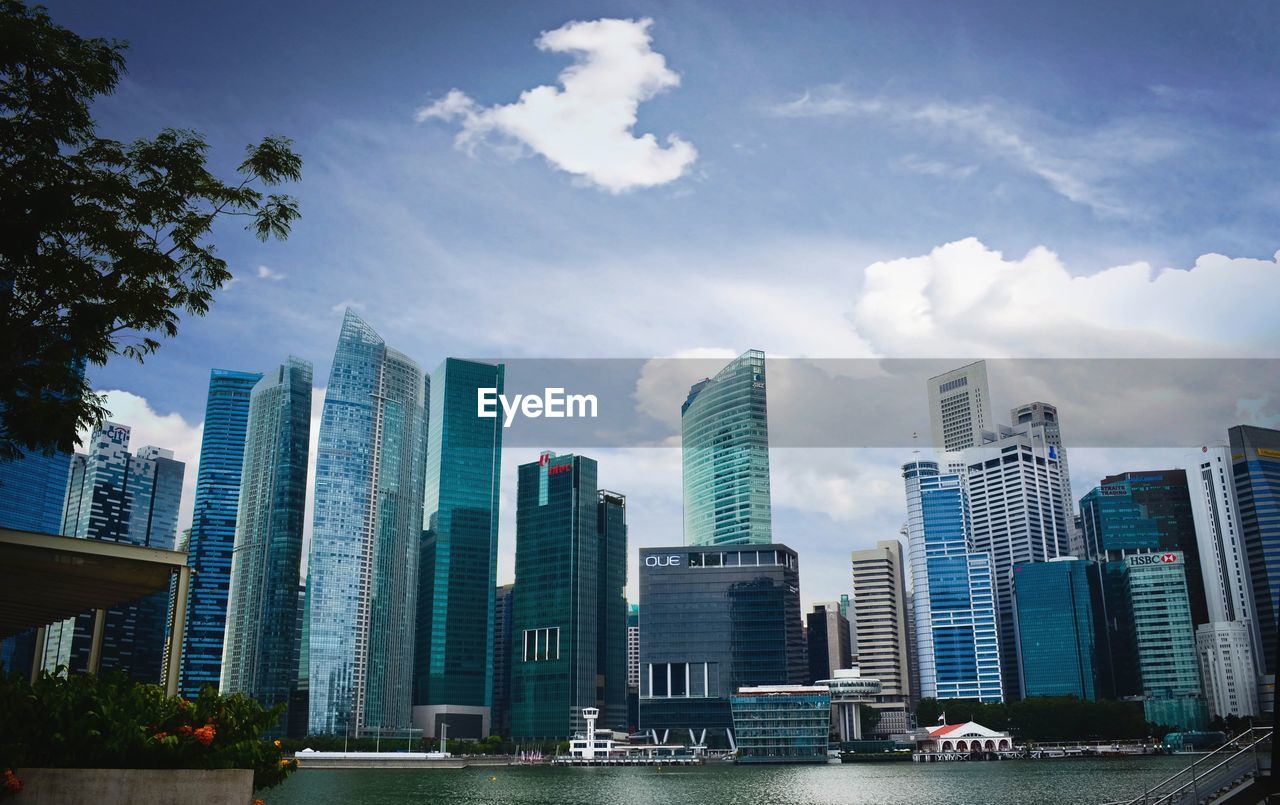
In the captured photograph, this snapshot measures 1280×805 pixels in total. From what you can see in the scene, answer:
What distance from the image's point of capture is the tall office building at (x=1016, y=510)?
18788 cm

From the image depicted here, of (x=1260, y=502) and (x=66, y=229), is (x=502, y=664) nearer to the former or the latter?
Result: (x=1260, y=502)

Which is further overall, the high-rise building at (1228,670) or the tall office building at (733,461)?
the tall office building at (733,461)

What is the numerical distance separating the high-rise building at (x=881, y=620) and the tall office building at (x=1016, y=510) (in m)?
15.9

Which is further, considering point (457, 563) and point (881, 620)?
point (881, 620)

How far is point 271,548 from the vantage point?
159375mm

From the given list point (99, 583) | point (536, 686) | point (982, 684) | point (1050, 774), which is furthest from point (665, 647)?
point (99, 583)

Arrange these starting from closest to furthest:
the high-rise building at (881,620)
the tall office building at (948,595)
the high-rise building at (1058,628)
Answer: the high-rise building at (1058,628)
the tall office building at (948,595)
the high-rise building at (881,620)

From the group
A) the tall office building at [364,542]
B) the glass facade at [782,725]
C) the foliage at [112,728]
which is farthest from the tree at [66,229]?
the tall office building at [364,542]

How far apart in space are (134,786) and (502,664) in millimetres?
188017

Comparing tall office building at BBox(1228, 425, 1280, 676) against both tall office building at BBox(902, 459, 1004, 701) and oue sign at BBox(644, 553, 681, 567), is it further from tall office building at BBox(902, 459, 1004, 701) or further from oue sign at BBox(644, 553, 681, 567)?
oue sign at BBox(644, 553, 681, 567)

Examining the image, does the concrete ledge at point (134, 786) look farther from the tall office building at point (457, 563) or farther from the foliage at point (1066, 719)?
the tall office building at point (457, 563)

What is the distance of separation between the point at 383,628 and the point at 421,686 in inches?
450

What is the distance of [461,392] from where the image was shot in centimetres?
17400

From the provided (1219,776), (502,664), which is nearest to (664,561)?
(502,664)
